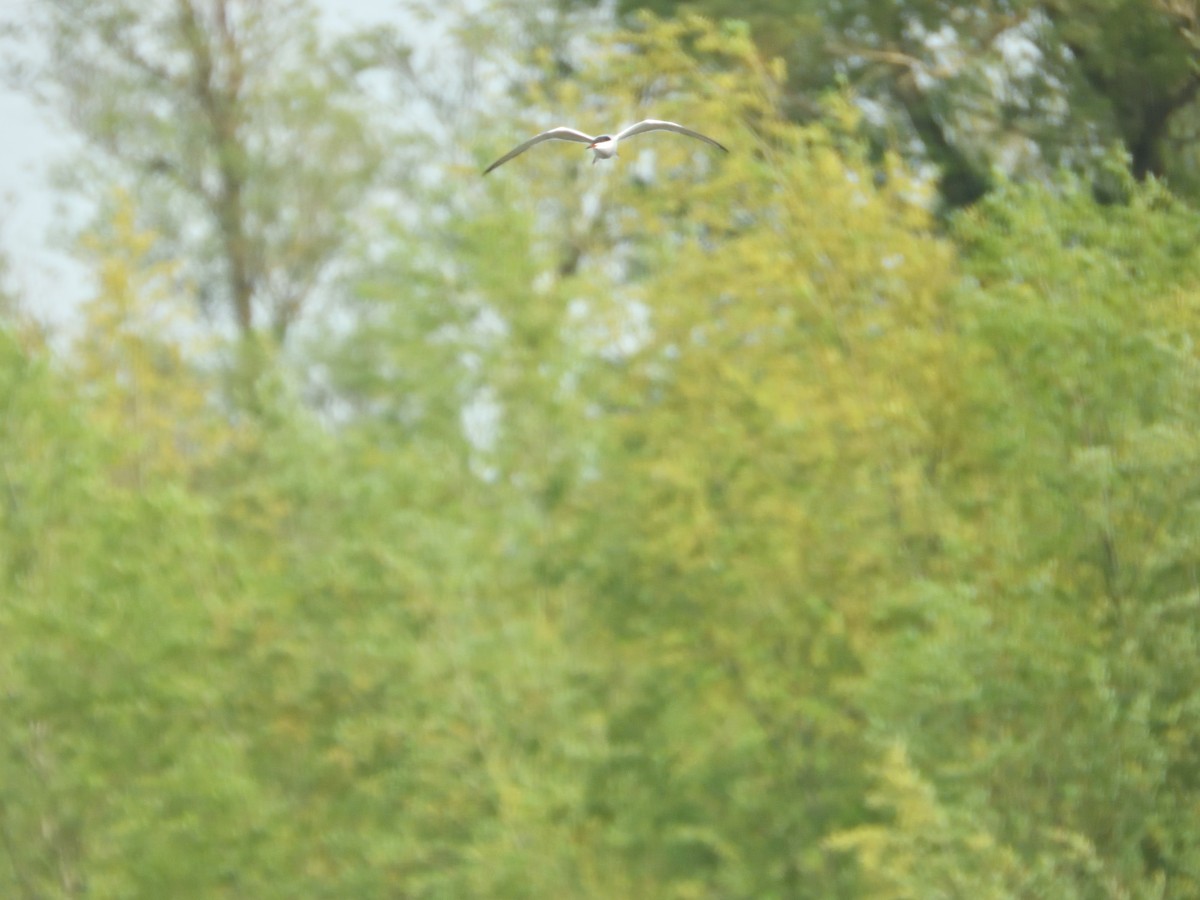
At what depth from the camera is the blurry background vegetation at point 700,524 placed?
735 inches

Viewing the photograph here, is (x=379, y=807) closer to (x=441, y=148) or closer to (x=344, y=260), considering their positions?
(x=441, y=148)

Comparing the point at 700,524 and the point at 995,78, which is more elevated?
the point at 995,78

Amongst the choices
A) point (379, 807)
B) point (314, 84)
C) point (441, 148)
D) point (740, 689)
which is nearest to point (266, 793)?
point (379, 807)

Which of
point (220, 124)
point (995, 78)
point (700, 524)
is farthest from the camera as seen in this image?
point (220, 124)

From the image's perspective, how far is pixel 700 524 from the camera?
23.9 m

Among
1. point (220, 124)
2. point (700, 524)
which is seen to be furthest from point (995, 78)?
point (220, 124)

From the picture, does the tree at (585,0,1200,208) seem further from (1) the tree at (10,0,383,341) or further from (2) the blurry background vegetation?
(1) the tree at (10,0,383,341)

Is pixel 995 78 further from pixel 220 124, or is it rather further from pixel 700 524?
pixel 220 124

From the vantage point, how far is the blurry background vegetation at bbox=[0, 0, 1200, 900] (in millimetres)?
18672

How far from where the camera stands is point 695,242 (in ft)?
82.4

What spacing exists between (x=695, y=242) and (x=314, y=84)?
800 inches

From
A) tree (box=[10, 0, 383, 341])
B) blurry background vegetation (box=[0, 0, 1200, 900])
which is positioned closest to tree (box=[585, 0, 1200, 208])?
blurry background vegetation (box=[0, 0, 1200, 900])

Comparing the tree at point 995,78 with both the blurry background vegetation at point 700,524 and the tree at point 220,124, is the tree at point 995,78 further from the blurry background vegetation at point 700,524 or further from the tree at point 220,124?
the tree at point 220,124

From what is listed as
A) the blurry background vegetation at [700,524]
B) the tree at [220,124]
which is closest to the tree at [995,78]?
the blurry background vegetation at [700,524]
